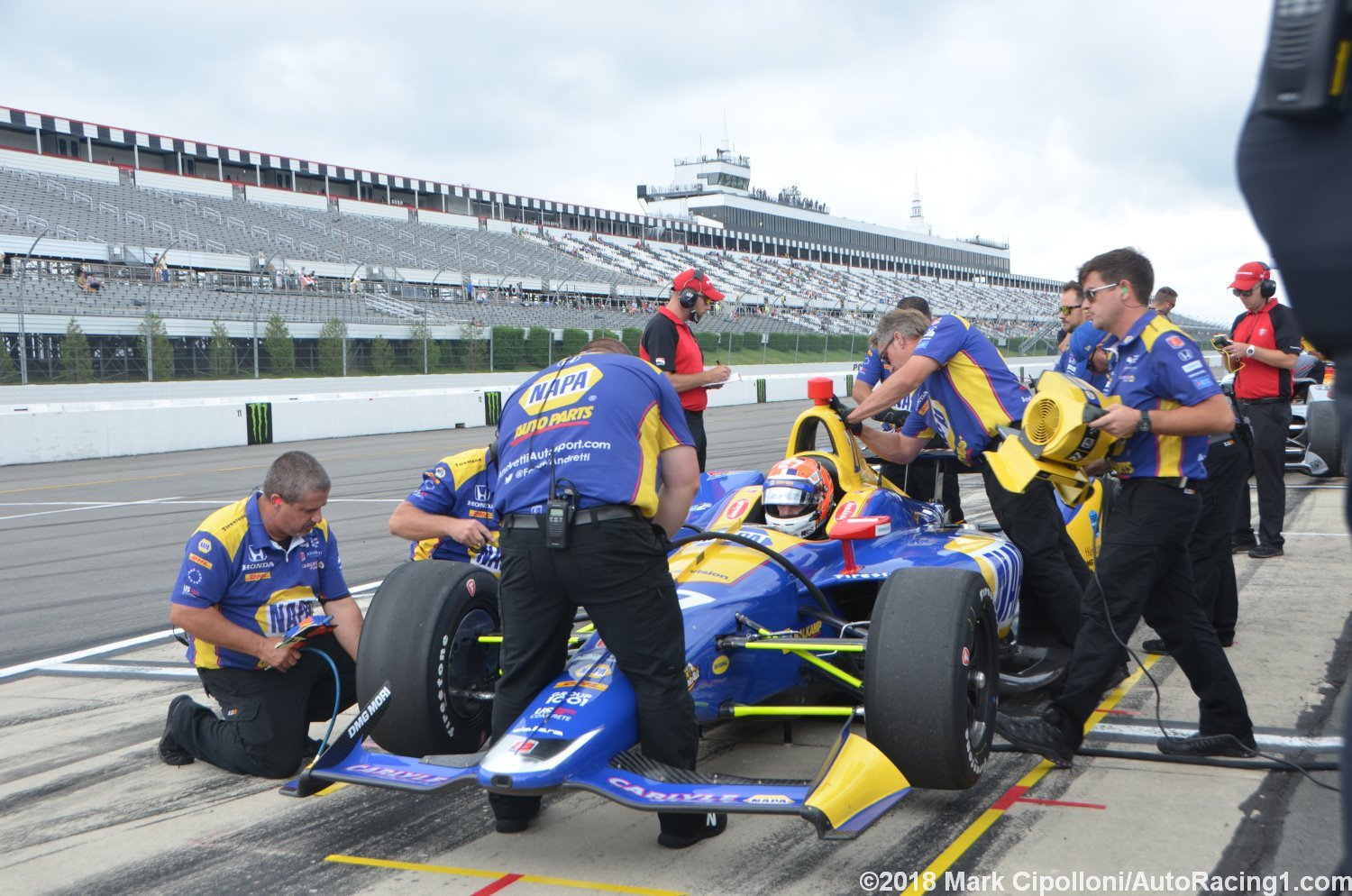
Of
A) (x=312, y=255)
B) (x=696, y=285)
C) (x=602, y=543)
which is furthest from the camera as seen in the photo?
(x=312, y=255)

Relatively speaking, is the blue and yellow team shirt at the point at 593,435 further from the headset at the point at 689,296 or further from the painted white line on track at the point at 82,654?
the headset at the point at 689,296

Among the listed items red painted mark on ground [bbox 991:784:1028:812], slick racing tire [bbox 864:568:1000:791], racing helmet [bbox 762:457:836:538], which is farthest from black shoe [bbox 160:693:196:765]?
red painted mark on ground [bbox 991:784:1028:812]

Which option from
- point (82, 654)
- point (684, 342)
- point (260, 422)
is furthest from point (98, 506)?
point (260, 422)

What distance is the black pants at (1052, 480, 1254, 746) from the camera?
13.9 ft

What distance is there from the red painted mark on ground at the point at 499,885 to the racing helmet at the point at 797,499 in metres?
2.01

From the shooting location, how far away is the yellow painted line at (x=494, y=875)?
3371 mm

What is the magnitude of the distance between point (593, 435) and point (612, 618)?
0.56 meters

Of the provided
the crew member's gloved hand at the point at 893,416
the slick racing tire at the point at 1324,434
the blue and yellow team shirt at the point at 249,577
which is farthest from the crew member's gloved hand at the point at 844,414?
the slick racing tire at the point at 1324,434

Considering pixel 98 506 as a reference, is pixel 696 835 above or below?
below

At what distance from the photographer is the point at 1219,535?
5293mm

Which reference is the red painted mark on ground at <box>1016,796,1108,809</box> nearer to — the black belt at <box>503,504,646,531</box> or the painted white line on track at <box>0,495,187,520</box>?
the black belt at <box>503,504,646,531</box>

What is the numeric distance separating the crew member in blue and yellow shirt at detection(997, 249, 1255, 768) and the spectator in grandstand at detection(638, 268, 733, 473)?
360 centimetres

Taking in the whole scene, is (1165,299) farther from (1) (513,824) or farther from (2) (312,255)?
(2) (312,255)

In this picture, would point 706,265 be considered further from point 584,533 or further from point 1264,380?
point 584,533
